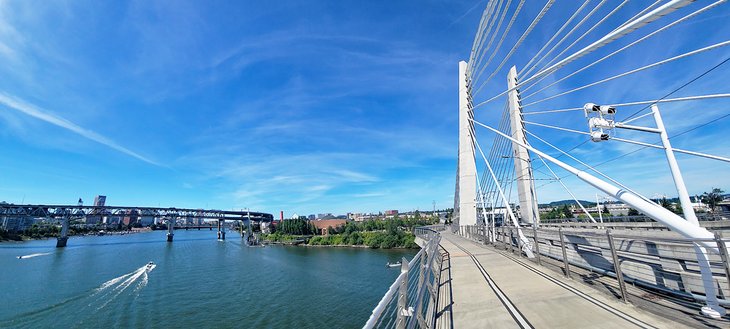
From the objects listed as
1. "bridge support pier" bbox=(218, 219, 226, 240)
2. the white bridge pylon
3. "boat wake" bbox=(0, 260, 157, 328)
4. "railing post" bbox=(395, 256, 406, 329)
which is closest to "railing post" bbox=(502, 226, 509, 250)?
the white bridge pylon

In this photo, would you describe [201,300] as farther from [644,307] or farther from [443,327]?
[644,307]

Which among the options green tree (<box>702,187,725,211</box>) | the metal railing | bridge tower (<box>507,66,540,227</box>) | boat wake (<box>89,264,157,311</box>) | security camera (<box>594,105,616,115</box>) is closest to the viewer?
the metal railing

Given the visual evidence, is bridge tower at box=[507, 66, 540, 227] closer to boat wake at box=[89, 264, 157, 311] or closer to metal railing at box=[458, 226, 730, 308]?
metal railing at box=[458, 226, 730, 308]

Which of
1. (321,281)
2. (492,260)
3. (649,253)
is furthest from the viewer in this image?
(321,281)

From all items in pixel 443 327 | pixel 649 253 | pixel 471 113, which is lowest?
pixel 443 327

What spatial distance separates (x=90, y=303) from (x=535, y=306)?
2804cm

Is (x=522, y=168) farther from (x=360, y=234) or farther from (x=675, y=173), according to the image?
(x=360, y=234)

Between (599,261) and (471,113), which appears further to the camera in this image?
(471,113)

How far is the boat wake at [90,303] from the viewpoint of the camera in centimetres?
1702

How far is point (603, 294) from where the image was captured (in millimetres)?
4512

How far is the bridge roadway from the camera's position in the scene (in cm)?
355

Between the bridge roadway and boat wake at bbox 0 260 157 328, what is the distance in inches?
861

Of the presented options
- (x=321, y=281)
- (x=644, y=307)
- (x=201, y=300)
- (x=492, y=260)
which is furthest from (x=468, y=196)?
(x=201, y=300)

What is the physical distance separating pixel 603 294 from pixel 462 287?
2.17 m
